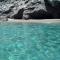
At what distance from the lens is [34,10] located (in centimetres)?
2012

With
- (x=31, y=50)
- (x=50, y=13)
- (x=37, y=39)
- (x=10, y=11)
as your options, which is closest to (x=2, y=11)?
(x=10, y=11)

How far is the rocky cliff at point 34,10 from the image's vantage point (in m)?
19.9

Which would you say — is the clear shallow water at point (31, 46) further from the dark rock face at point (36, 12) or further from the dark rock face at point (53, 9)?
the dark rock face at point (53, 9)

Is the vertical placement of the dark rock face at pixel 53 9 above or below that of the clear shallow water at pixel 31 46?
below

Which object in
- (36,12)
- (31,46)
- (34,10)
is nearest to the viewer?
(31,46)

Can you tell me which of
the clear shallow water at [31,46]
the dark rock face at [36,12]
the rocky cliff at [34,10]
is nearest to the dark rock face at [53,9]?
the rocky cliff at [34,10]

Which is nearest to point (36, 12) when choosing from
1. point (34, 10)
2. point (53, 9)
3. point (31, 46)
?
point (34, 10)

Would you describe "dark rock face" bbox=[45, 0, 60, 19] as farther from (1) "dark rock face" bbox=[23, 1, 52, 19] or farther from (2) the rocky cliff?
(1) "dark rock face" bbox=[23, 1, 52, 19]

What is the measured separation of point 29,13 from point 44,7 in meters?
1.48

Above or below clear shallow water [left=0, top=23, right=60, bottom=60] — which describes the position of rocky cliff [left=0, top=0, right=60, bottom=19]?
below

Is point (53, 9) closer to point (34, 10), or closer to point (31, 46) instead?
point (34, 10)

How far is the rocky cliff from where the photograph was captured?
19.9m

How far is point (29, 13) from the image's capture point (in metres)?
20.2

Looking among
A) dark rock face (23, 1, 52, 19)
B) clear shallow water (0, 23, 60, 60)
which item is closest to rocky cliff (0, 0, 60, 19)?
dark rock face (23, 1, 52, 19)
